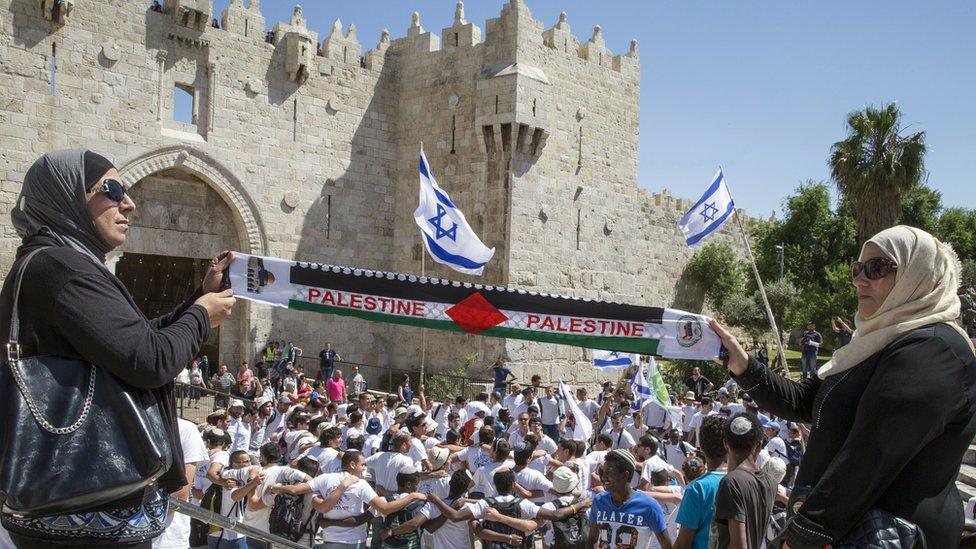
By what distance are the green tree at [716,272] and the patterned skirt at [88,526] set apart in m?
27.6

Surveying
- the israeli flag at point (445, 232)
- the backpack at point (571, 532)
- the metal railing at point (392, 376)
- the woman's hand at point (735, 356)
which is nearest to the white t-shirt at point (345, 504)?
the backpack at point (571, 532)

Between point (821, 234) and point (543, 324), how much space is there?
38175mm

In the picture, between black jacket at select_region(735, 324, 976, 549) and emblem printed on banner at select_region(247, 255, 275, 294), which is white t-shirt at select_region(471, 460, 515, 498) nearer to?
emblem printed on banner at select_region(247, 255, 275, 294)

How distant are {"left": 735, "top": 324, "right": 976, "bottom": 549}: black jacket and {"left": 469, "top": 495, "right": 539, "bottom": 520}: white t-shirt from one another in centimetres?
437

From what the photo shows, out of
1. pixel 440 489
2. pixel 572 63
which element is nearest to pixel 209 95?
pixel 572 63

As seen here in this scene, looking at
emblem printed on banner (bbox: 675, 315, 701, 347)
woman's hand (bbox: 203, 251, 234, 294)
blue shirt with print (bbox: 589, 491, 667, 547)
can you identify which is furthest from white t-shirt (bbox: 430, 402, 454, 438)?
woman's hand (bbox: 203, 251, 234, 294)

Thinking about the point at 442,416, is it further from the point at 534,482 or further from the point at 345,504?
the point at 345,504

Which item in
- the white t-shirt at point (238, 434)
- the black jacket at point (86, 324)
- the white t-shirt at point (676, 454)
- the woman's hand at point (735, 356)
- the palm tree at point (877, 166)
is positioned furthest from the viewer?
the palm tree at point (877, 166)

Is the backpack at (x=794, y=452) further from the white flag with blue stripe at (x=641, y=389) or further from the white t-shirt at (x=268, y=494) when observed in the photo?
the white t-shirt at (x=268, y=494)

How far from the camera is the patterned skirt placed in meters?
2.10

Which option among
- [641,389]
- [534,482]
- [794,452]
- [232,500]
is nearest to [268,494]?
[232,500]

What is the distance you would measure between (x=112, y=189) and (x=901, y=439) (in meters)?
2.20

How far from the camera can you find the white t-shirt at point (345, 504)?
6738mm

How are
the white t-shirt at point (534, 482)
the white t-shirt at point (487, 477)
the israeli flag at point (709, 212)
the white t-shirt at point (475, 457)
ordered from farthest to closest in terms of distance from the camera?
the israeli flag at point (709, 212), the white t-shirt at point (475, 457), the white t-shirt at point (487, 477), the white t-shirt at point (534, 482)
